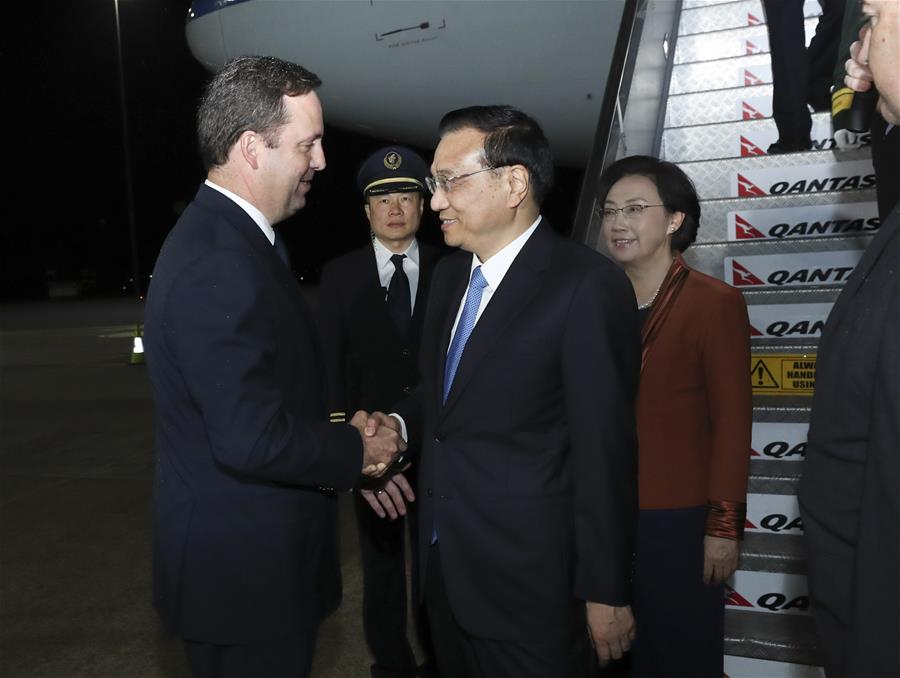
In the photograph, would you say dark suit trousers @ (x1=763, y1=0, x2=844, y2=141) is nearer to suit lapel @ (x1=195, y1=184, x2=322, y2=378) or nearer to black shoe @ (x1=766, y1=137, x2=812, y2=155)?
black shoe @ (x1=766, y1=137, x2=812, y2=155)

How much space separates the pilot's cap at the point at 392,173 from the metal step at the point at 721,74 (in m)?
2.28

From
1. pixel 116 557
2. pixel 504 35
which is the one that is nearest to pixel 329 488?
pixel 116 557

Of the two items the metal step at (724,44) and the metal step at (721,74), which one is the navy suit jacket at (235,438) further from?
the metal step at (724,44)

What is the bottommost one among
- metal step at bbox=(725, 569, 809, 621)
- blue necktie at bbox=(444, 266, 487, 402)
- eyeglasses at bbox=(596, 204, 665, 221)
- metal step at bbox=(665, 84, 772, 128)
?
metal step at bbox=(725, 569, 809, 621)

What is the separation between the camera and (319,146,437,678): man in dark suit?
2.90 metres

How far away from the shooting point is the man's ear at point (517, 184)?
176 centimetres

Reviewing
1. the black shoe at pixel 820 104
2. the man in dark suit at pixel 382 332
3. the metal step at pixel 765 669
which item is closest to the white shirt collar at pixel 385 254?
the man in dark suit at pixel 382 332

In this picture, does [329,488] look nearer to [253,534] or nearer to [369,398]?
[253,534]

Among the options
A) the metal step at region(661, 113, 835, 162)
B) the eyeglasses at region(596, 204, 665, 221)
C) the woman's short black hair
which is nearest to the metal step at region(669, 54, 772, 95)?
the metal step at region(661, 113, 835, 162)

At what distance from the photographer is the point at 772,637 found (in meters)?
2.80

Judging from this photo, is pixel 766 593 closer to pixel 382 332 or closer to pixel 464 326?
pixel 382 332

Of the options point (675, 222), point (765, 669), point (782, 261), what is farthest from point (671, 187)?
point (765, 669)

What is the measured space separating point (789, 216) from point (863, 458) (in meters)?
2.78

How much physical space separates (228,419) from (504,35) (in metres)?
6.56
